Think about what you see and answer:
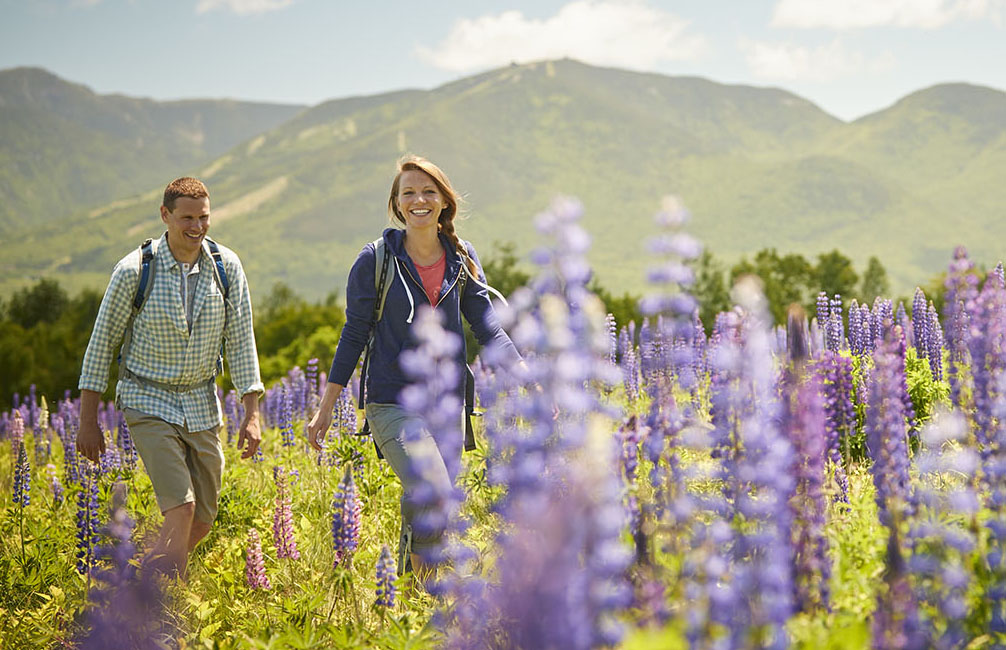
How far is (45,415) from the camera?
9.23 metres

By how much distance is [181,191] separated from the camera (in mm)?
5137

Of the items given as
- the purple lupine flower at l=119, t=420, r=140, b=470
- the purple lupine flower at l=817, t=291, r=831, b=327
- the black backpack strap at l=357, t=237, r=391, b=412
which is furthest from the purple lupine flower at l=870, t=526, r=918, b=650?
the purple lupine flower at l=119, t=420, r=140, b=470

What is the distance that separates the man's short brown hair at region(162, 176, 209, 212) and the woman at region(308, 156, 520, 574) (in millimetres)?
1119

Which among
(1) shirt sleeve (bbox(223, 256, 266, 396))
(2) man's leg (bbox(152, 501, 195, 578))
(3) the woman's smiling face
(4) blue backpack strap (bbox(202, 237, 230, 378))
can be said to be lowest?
(2) man's leg (bbox(152, 501, 195, 578))

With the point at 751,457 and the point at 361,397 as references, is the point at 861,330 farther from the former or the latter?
the point at 751,457

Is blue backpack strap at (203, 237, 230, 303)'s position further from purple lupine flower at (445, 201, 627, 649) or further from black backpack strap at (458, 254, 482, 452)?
purple lupine flower at (445, 201, 627, 649)

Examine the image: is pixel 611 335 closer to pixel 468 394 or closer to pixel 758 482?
pixel 468 394

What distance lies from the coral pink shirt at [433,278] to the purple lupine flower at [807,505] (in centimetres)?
269

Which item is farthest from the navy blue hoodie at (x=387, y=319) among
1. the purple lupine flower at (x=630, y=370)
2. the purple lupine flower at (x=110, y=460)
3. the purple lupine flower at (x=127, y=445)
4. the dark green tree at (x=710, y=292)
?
the dark green tree at (x=710, y=292)

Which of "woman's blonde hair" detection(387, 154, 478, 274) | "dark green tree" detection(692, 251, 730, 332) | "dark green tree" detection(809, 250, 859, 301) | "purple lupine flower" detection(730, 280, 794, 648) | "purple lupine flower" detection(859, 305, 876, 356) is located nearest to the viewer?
"purple lupine flower" detection(730, 280, 794, 648)

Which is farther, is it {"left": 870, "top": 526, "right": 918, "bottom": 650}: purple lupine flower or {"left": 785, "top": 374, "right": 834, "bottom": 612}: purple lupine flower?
{"left": 785, "top": 374, "right": 834, "bottom": 612}: purple lupine flower

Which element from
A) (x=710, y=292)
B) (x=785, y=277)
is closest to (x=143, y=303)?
(x=710, y=292)

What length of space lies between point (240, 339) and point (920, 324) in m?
6.56

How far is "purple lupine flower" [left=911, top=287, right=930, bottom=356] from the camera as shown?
320 inches
